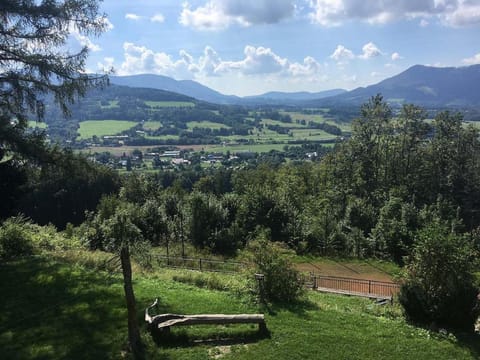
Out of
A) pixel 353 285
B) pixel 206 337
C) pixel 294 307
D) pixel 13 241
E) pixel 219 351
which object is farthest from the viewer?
pixel 353 285

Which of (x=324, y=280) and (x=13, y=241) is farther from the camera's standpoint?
(x=324, y=280)

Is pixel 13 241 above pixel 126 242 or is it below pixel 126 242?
below

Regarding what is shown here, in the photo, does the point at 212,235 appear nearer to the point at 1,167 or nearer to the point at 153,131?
the point at 1,167

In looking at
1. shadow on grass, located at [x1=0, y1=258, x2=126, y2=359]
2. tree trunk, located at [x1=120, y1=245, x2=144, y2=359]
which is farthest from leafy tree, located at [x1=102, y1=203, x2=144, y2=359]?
shadow on grass, located at [x1=0, y1=258, x2=126, y2=359]

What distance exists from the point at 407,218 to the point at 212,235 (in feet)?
46.7

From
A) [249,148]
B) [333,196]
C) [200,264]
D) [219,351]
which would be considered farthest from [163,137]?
[219,351]

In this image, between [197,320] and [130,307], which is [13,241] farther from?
[197,320]

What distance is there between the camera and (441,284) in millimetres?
10625

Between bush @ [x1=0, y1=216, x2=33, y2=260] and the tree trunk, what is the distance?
27.2 feet

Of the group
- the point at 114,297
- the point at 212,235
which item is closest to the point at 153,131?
the point at 212,235

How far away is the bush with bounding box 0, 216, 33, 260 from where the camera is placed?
1489 centimetres

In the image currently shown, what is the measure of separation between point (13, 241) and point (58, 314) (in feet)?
20.9

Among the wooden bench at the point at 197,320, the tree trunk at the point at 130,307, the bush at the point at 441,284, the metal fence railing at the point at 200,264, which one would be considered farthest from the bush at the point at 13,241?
the bush at the point at 441,284

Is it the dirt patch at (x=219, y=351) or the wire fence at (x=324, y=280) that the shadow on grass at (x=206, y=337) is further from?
the wire fence at (x=324, y=280)
